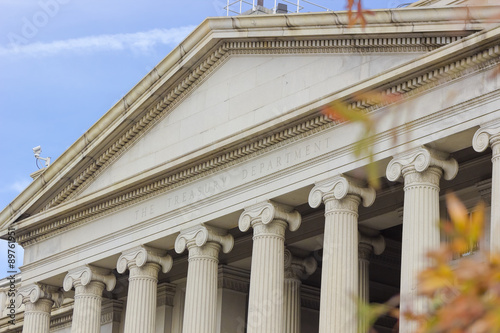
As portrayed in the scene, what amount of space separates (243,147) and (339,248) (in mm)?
5606

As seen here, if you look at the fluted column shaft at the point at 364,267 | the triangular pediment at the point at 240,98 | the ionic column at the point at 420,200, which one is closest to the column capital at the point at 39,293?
the triangular pediment at the point at 240,98

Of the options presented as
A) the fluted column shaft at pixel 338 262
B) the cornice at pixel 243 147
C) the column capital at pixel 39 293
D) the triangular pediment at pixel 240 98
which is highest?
the triangular pediment at pixel 240 98

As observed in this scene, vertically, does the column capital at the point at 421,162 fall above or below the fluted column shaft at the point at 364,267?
above

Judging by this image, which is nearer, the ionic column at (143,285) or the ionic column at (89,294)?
the ionic column at (143,285)

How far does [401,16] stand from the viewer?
1161 inches

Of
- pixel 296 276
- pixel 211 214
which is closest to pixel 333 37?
pixel 211 214

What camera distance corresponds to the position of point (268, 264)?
3362cm

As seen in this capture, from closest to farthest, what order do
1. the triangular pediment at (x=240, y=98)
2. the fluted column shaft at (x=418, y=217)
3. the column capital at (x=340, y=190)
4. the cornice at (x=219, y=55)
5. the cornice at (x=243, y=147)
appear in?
the cornice at (x=243, y=147), the fluted column shaft at (x=418, y=217), the cornice at (x=219, y=55), the column capital at (x=340, y=190), the triangular pediment at (x=240, y=98)

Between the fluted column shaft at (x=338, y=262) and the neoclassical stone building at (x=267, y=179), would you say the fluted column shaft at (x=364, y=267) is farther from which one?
the fluted column shaft at (x=338, y=262)

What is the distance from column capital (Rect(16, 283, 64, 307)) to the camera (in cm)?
4316

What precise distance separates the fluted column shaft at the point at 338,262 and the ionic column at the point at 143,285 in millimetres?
Result: 9246

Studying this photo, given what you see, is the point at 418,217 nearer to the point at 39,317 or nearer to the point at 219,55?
the point at 219,55

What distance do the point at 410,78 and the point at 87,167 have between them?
16.8 metres

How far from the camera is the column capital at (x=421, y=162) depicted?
28.7 metres
